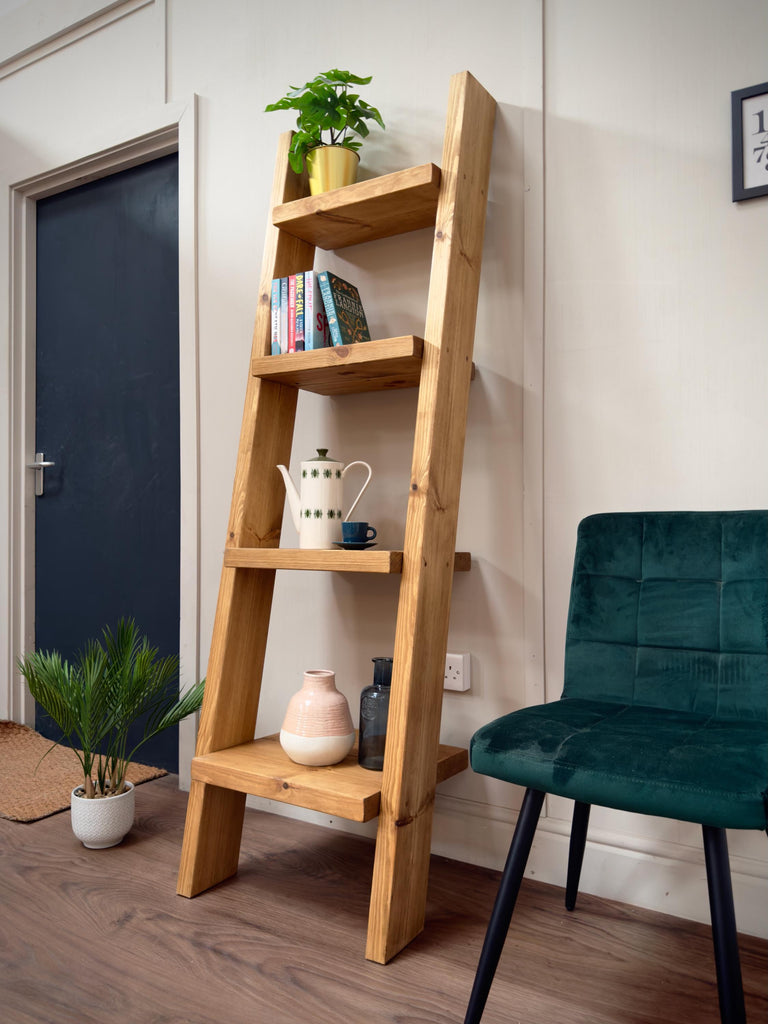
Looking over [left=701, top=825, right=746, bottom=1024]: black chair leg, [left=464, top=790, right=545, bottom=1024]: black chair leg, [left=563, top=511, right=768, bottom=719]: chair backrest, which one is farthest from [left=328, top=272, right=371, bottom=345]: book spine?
[left=701, top=825, right=746, bottom=1024]: black chair leg

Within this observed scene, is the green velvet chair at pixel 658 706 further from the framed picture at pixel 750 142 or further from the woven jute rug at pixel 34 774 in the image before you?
the woven jute rug at pixel 34 774

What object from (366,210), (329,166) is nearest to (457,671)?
(366,210)

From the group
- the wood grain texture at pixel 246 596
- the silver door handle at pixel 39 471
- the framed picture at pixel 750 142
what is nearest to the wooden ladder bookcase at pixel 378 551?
the wood grain texture at pixel 246 596

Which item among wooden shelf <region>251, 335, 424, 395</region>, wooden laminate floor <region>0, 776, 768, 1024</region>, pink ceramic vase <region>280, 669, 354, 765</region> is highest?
wooden shelf <region>251, 335, 424, 395</region>

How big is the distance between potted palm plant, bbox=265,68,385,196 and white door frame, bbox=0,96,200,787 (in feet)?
1.83

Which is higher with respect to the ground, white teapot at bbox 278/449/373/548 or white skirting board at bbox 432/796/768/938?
white teapot at bbox 278/449/373/548

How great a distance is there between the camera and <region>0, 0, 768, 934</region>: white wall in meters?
1.35

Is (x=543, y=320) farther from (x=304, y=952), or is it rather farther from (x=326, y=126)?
(x=304, y=952)

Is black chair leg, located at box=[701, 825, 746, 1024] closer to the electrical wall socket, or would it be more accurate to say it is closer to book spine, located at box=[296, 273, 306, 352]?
the electrical wall socket

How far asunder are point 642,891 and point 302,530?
37.0 inches

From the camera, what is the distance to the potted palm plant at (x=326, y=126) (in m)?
1.57

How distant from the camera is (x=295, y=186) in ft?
5.45

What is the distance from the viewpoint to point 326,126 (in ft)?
5.21

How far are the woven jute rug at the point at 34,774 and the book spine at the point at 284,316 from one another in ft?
4.14
